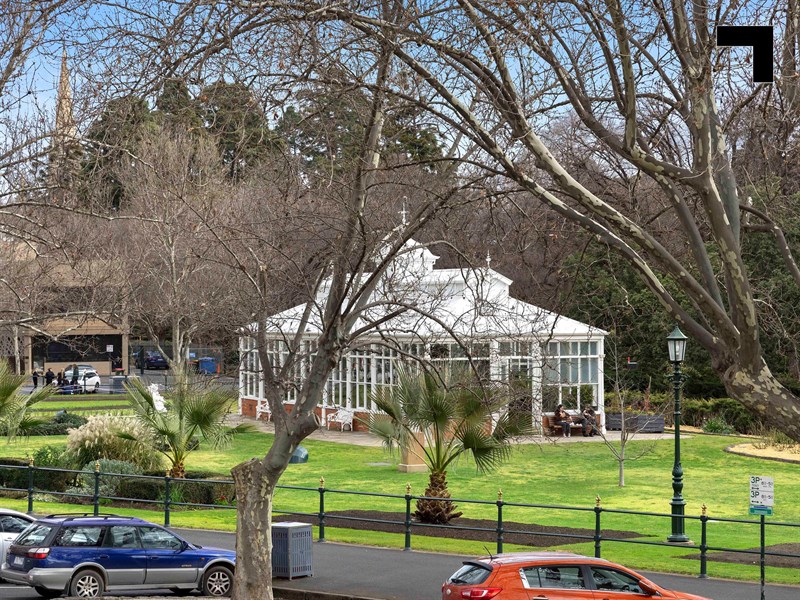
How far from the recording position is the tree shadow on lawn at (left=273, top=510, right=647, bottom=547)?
2194 centimetres

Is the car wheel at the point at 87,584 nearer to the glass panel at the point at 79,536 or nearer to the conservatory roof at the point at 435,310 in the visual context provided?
the glass panel at the point at 79,536

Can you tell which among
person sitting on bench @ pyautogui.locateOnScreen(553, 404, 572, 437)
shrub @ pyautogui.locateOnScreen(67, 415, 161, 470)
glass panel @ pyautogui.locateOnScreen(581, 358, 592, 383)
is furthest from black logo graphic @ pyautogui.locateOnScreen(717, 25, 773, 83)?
glass panel @ pyautogui.locateOnScreen(581, 358, 592, 383)

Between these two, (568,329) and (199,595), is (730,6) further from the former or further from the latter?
(568,329)

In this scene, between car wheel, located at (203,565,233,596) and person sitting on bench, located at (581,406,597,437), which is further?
person sitting on bench, located at (581,406,597,437)

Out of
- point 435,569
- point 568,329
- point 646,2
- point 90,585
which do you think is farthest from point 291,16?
point 568,329

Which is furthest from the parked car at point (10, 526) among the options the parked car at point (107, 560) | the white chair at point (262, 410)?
the white chair at point (262, 410)

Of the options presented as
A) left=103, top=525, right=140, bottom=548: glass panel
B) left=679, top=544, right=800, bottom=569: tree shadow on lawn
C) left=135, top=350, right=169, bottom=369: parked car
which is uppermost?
Answer: left=135, top=350, right=169, bottom=369: parked car

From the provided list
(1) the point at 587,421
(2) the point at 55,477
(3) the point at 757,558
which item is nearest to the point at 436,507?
(3) the point at 757,558

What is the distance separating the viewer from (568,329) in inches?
1705

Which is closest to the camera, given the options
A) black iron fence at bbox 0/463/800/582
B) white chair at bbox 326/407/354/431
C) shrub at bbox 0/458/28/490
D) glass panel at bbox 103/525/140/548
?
glass panel at bbox 103/525/140/548

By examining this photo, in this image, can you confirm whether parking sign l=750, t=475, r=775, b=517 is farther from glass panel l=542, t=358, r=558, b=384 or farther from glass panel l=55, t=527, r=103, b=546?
glass panel l=55, t=527, r=103, b=546

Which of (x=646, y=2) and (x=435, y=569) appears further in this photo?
(x=435, y=569)

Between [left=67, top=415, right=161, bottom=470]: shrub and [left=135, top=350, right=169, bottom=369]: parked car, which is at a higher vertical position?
[left=135, top=350, right=169, bottom=369]: parked car

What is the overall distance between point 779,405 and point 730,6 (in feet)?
13.2
